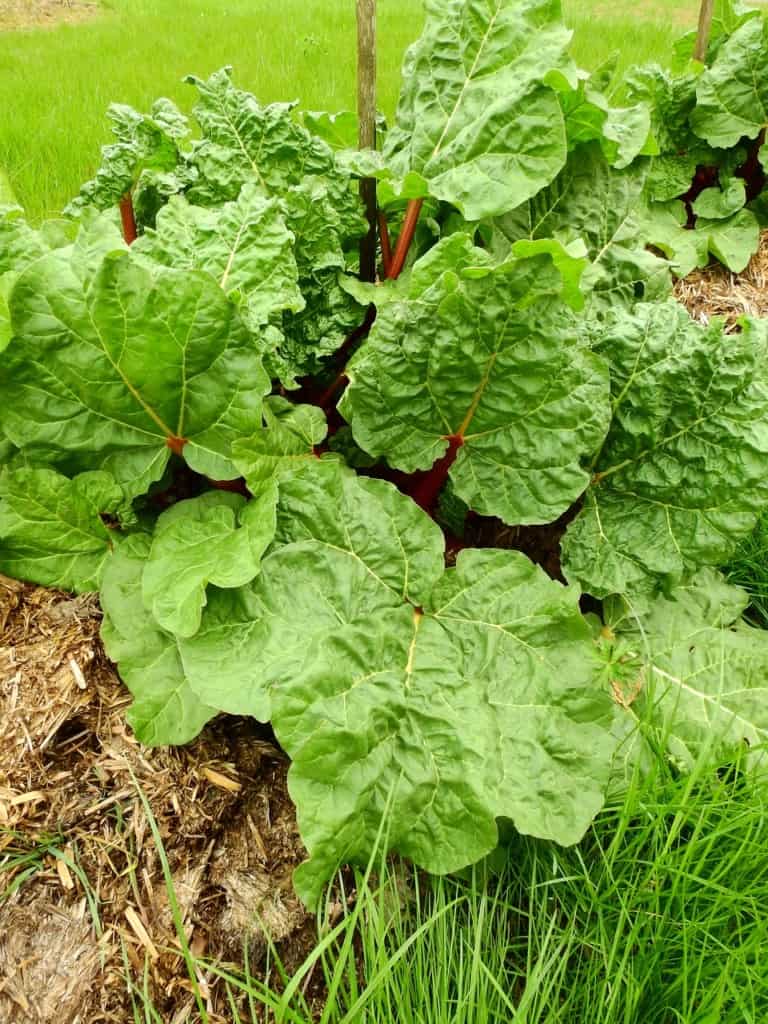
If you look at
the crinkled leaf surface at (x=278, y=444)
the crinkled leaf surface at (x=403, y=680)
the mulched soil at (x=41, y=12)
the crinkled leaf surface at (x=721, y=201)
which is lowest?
the crinkled leaf surface at (x=403, y=680)

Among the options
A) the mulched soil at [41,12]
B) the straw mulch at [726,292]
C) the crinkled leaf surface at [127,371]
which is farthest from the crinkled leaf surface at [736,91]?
the mulched soil at [41,12]

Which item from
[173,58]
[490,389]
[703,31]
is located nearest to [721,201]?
[703,31]

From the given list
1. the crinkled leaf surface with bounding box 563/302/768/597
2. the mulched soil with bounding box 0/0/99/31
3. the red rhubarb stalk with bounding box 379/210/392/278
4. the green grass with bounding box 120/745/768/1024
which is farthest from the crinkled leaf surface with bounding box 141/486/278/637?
the mulched soil with bounding box 0/0/99/31


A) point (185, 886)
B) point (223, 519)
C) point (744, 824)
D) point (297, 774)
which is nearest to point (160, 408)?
point (223, 519)

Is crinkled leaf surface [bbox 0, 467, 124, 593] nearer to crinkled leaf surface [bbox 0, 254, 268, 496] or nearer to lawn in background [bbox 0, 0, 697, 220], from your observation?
crinkled leaf surface [bbox 0, 254, 268, 496]

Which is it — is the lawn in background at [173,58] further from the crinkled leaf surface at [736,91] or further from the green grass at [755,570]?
the green grass at [755,570]

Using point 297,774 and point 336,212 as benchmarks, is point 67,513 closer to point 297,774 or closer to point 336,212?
point 297,774
